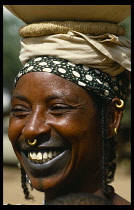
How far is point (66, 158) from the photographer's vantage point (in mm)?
2713

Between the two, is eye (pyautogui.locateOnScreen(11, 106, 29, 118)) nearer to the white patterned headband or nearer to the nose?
the nose

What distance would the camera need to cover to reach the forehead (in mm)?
2711

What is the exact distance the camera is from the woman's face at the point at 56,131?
2.68 metres

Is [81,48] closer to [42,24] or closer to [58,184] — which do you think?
[42,24]

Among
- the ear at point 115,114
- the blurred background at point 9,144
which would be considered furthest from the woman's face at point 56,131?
the blurred background at point 9,144

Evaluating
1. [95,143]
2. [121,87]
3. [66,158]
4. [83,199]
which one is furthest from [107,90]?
[83,199]

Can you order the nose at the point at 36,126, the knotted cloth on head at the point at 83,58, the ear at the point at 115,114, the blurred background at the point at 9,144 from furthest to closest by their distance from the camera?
the blurred background at the point at 9,144, the ear at the point at 115,114, the knotted cloth on head at the point at 83,58, the nose at the point at 36,126

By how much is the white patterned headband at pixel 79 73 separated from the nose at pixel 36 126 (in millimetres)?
316

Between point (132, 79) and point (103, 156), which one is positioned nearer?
point (103, 156)

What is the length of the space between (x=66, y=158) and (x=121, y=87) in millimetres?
691

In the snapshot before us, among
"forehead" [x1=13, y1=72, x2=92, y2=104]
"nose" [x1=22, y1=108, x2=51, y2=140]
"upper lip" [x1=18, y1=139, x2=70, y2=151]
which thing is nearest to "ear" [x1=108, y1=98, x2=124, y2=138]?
"forehead" [x1=13, y1=72, x2=92, y2=104]

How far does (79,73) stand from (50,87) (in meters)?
0.23

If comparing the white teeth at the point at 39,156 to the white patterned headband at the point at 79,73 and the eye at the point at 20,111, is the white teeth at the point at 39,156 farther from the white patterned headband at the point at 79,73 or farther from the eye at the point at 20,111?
the white patterned headband at the point at 79,73

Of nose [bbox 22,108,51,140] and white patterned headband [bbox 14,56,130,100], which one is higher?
white patterned headband [bbox 14,56,130,100]
